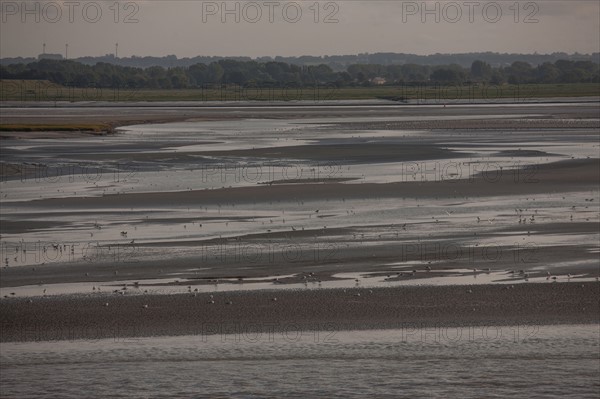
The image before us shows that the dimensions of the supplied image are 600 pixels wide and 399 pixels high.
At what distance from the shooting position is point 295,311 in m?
15.3

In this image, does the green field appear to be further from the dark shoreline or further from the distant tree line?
the dark shoreline

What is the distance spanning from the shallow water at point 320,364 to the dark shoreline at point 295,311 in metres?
0.28

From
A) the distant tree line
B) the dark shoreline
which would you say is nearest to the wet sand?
the dark shoreline

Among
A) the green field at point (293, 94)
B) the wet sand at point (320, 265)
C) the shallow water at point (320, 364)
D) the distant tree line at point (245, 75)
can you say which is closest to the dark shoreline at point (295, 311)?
the wet sand at point (320, 265)

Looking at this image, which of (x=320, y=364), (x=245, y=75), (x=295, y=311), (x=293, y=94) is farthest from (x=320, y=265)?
(x=245, y=75)

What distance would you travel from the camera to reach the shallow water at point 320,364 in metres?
12.1

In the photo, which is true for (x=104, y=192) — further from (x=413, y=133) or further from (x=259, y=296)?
(x=413, y=133)

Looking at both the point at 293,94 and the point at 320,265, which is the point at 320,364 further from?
the point at 293,94

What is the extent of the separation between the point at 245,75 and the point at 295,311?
161 m

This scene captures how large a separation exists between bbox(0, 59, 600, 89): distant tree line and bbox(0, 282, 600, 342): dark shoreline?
143 meters

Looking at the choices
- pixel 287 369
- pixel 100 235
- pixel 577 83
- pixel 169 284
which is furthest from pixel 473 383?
pixel 577 83

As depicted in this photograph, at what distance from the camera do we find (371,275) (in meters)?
17.6

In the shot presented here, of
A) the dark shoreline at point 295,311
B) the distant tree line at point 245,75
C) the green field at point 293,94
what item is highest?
the distant tree line at point 245,75

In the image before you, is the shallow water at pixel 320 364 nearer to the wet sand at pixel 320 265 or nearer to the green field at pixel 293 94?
the wet sand at pixel 320 265
